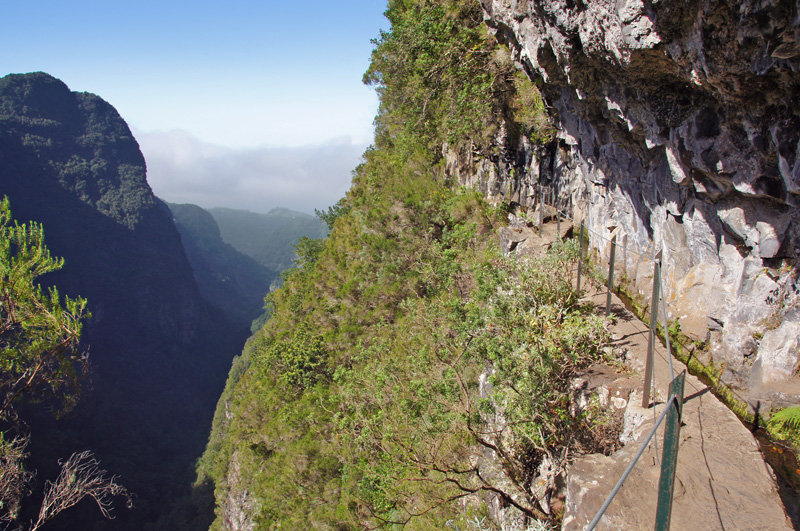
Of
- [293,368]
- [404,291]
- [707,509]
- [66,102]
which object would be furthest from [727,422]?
[66,102]

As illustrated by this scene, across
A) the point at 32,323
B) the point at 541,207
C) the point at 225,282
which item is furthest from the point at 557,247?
the point at 225,282

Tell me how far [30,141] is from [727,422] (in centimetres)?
12946

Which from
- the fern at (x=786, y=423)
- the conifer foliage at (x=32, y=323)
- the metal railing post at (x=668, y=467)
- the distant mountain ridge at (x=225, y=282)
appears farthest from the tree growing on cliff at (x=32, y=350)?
the distant mountain ridge at (x=225, y=282)

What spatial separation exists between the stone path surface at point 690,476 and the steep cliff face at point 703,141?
927mm

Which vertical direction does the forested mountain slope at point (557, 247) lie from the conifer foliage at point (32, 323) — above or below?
above

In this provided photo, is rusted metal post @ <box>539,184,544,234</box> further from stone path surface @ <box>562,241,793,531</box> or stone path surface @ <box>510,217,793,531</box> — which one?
stone path surface @ <box>562,241,793,531</box>

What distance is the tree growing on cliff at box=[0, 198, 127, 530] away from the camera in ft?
27.2

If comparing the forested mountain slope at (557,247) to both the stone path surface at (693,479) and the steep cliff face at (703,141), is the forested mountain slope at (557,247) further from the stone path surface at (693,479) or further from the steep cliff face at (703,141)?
the stone path surface at (693,479)

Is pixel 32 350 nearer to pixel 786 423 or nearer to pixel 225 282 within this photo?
pixel 786 423

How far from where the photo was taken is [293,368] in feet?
51.1

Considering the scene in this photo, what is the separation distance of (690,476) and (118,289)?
110 meters

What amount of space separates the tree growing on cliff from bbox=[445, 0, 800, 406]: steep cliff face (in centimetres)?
1035

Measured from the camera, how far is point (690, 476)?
3436 millimetres

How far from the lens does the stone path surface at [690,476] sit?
3105 mm
